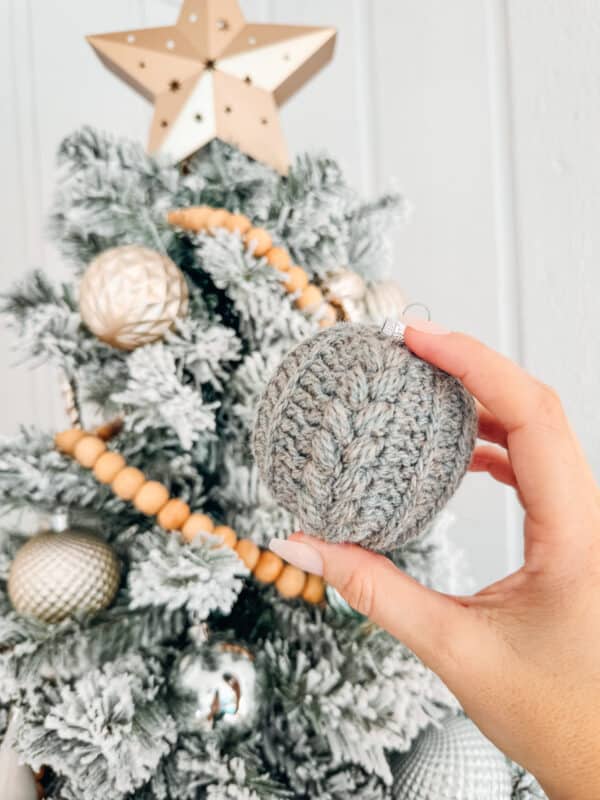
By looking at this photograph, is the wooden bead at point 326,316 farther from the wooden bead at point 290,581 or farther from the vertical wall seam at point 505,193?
the vertical wall seam at point 505,193

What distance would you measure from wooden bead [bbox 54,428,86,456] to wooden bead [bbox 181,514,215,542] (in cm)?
12

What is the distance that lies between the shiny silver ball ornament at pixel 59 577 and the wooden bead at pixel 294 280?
29cm

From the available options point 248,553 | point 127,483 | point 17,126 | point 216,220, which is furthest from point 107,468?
point 17,126

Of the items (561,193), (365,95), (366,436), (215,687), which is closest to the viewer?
(366,436)

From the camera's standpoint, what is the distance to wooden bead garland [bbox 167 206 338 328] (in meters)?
0.55

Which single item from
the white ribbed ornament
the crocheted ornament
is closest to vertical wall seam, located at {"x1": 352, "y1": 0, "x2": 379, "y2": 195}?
the white ribbed ornament

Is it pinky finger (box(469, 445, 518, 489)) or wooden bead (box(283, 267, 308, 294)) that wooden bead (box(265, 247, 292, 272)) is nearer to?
wooden bead (box(283, 267, 308, 294))

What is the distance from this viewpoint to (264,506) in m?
→ 0.57

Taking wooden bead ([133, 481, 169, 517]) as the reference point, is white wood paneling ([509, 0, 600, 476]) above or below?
above

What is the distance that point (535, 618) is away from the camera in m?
0.34

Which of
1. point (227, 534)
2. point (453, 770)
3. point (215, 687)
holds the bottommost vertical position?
point (453, 770)

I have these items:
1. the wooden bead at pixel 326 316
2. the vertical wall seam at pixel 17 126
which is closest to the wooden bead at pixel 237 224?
the wooden bead at pixel 326 316

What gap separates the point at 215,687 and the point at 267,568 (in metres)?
0.11

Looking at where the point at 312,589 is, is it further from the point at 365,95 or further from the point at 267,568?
the point at 365,95
